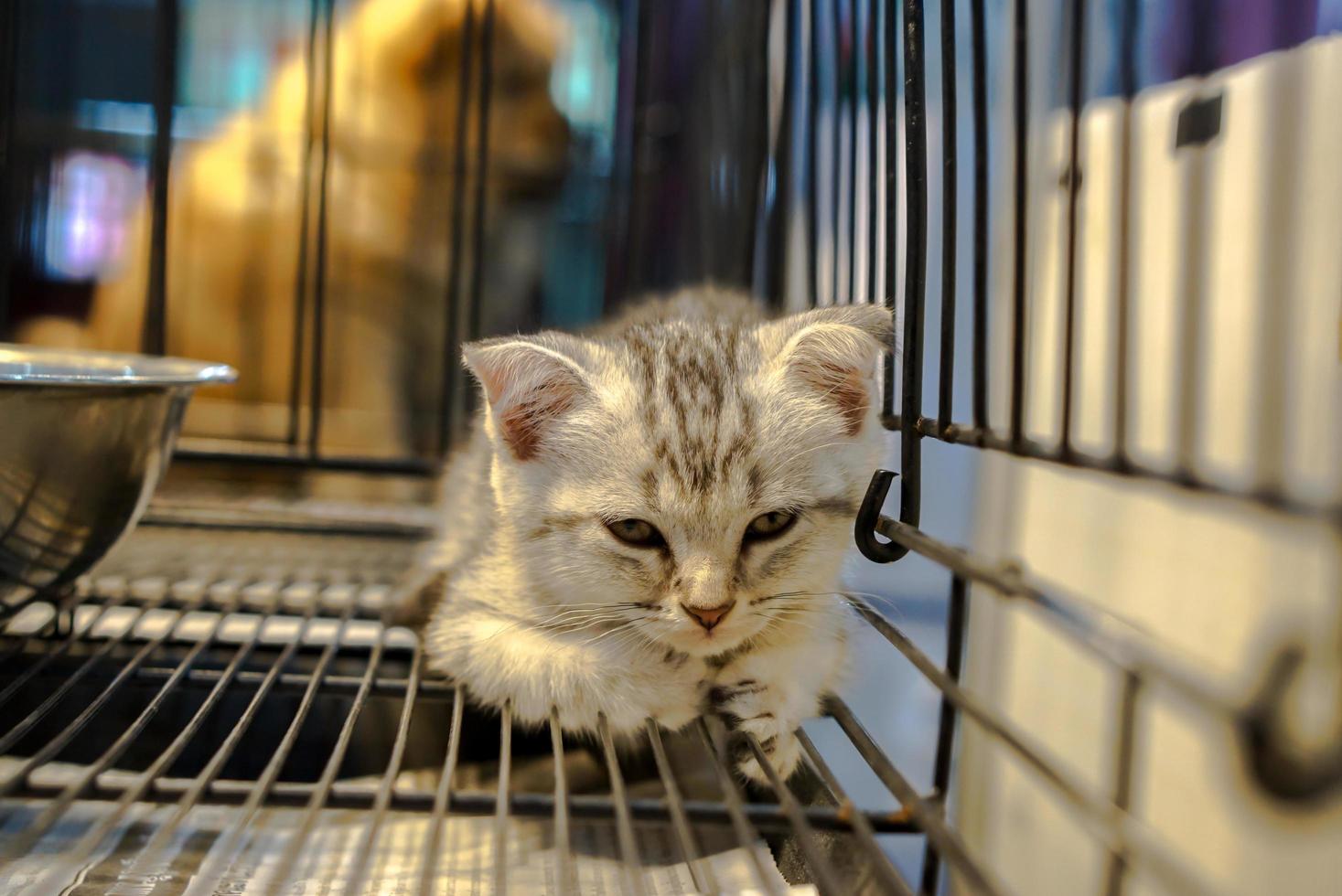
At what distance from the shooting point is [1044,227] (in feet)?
4.80

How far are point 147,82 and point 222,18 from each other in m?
0.20

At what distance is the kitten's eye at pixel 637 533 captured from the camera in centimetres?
90

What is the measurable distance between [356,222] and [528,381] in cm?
133

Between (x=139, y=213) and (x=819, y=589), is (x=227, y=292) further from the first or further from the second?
(x=819, y=589)

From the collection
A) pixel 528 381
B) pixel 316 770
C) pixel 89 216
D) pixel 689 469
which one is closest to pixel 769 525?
pixel 689 469

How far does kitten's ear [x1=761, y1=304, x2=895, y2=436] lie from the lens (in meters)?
0.87

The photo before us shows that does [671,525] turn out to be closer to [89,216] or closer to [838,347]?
[838,347]

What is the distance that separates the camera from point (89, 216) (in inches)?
80.3

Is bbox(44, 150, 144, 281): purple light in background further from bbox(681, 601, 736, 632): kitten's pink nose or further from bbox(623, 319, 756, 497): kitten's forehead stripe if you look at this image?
bbox(681, 601, 736, 632): kitten's pink nose

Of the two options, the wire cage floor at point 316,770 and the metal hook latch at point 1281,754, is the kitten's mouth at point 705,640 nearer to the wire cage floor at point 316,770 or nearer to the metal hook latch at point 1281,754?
the wire cage floor at point 316,770

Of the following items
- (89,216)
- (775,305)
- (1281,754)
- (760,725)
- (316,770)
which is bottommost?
(316,770)

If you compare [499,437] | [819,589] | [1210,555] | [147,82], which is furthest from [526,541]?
[147,82]

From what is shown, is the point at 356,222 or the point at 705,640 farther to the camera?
the point at 356,222

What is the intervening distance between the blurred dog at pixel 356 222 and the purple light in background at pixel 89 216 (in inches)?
2.8
